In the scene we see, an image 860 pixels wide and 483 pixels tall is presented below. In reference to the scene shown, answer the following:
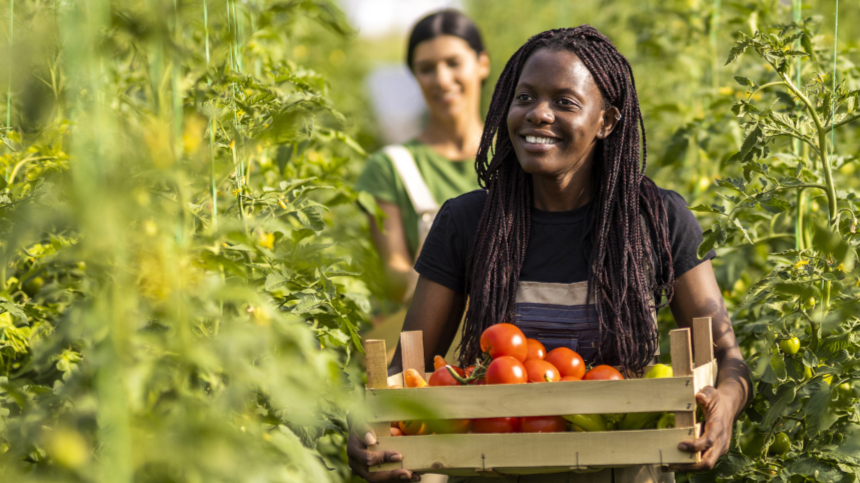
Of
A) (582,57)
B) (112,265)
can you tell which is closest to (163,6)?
(112,265)

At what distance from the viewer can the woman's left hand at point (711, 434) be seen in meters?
1.43

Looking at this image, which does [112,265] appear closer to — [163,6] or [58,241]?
[163,6]

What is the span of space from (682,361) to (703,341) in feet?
0.68

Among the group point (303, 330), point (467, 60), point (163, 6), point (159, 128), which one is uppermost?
point (467, 60)

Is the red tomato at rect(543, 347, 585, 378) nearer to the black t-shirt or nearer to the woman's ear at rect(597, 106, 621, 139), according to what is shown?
the black t-shirt

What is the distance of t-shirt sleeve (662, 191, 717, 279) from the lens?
1.90 m

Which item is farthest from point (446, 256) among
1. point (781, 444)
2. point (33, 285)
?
point (33, 285)

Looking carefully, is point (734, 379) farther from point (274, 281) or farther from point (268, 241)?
point (268, 241)

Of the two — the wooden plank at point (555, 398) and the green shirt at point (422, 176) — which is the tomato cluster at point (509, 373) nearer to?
the wooden plank at point (555, 398)

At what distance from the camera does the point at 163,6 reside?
0.92 m

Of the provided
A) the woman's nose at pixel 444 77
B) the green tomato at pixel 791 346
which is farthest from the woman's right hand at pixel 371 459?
the woman's nose at pixel 444 77

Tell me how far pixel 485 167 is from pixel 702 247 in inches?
27.7

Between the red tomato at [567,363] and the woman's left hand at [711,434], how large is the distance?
9.1 inches

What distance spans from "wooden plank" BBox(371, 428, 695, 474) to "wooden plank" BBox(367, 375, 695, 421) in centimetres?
4
